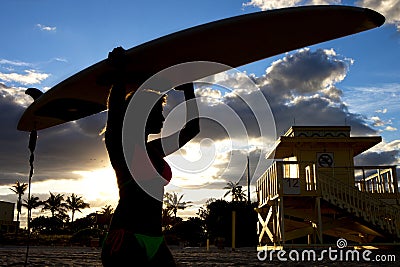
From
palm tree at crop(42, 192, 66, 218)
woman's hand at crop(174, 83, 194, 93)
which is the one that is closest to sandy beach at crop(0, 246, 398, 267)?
woman's hand at crop(174, 83, 194, 93)

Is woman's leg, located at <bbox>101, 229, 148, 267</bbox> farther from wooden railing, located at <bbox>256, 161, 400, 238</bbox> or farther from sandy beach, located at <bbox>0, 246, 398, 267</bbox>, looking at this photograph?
wooden railing, located at <bbox>256, 161, 400, 238</bbox>

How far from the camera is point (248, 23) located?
11.7 ft

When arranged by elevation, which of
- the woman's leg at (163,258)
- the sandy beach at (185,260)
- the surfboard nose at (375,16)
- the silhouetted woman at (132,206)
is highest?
the surfboard nose at (375,16)

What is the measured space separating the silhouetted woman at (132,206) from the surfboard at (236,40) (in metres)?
0.48

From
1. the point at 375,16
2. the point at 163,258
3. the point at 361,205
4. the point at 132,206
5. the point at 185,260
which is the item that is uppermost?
the point at 375,16

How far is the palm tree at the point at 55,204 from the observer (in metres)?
79.5

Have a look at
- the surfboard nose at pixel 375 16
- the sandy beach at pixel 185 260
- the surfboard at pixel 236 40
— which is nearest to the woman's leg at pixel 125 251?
the sandy beach at pixel 185 260

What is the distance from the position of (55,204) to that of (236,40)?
82.0 metres

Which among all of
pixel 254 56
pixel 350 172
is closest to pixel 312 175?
pixel 350 172

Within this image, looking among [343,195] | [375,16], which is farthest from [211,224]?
[375,16]

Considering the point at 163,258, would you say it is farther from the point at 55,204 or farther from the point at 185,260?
the point at 55,204

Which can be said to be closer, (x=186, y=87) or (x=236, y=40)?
(x=186, y=87)

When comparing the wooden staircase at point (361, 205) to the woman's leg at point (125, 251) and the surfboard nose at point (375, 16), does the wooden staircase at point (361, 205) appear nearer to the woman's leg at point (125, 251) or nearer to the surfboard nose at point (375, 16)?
the surfboard nose at point (375, 16)

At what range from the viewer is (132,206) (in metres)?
2.36
